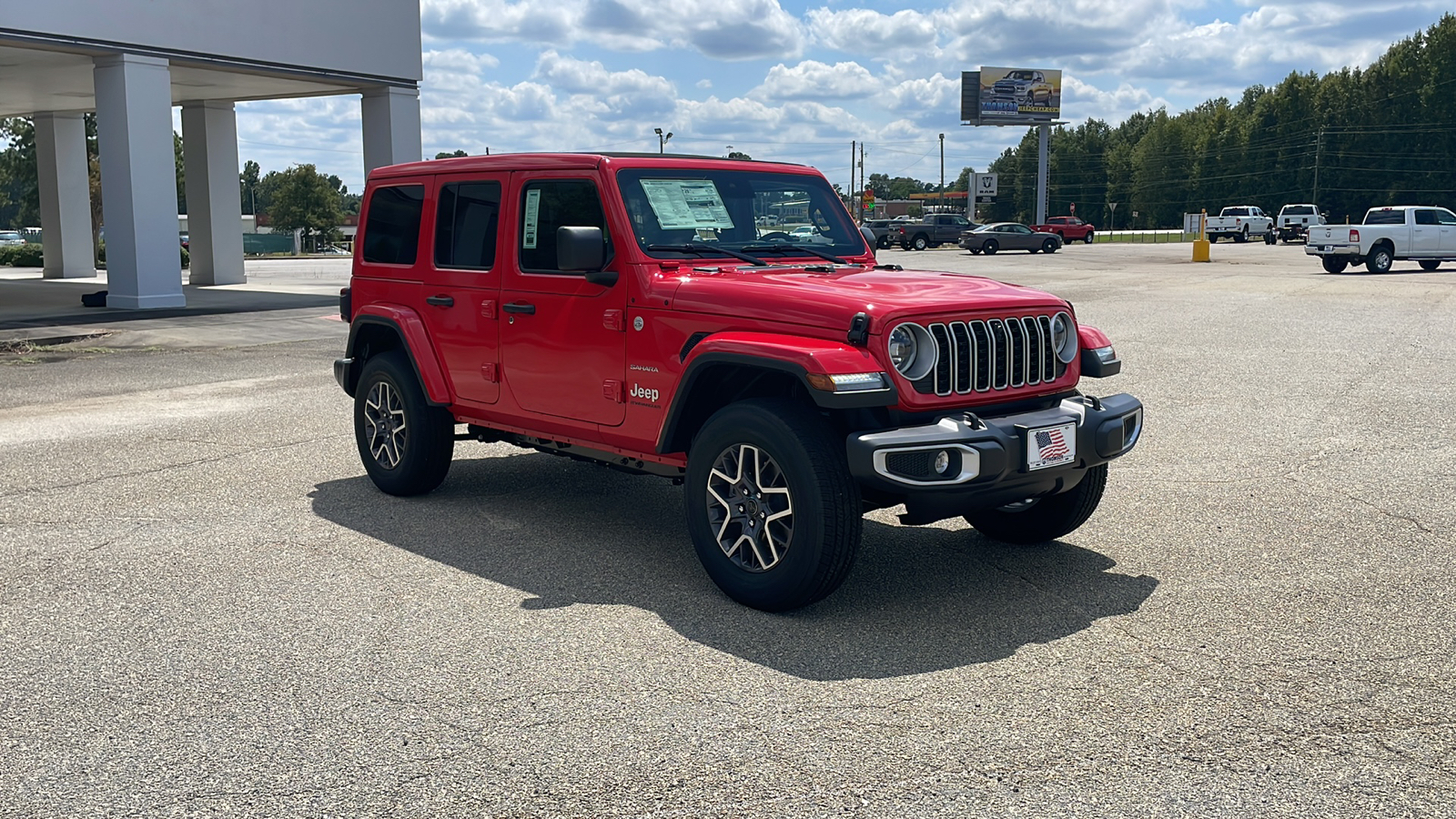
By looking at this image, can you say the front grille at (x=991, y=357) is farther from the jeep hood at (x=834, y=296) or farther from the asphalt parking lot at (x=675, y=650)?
the asphalt parking lot at (x=675, y=650)

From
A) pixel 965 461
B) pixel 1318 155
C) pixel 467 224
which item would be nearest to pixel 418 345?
pixel 467 224

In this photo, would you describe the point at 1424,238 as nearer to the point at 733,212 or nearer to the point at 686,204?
the point at 733,212

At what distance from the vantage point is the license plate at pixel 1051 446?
5.12m

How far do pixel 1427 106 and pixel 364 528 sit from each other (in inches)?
4062

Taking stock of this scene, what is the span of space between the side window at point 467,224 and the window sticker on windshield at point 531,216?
0.74 feet

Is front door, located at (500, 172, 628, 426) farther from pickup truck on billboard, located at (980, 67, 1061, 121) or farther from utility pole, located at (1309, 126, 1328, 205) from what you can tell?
utility pole, located at (1309, 126, 1328, 205)

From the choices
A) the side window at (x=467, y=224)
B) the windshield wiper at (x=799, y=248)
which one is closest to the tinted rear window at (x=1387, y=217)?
the windshield wiper at (x=799, y=248)

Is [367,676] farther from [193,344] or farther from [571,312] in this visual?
[193,344]

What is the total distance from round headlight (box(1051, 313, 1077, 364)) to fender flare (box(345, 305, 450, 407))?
3.28 metres

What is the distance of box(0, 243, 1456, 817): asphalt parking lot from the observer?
369cm

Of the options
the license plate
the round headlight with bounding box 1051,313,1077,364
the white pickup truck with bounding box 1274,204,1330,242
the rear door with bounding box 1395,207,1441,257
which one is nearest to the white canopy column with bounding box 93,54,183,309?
the round headlight with bounding box 1051,313,1077,364

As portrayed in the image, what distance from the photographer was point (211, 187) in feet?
98.8

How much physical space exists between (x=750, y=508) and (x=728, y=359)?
613 mm

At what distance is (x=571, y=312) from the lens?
6.18 m
